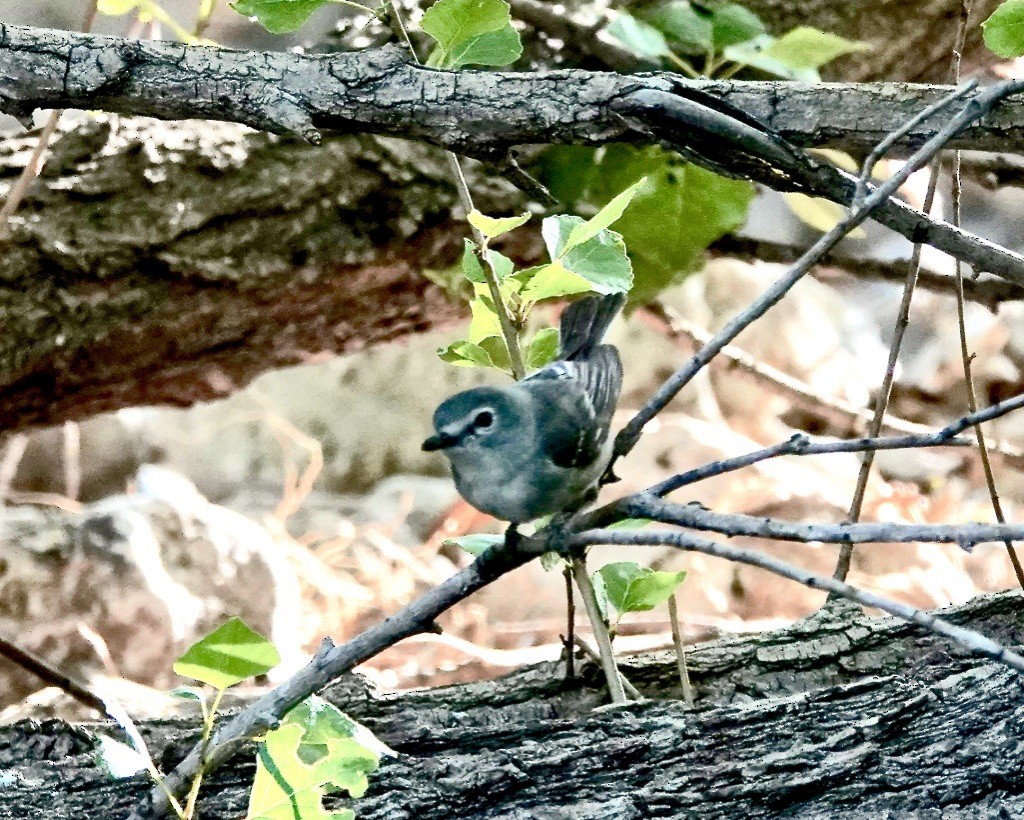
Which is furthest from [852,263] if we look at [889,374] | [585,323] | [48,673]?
[48,673]

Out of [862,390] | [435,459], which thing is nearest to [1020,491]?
[862,390]

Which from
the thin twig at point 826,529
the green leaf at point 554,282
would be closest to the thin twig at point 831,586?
the thin twig at point 826,529

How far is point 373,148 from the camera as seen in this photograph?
2154mm

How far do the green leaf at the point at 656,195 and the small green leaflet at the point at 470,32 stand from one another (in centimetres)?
64

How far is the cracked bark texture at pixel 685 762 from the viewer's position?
3.98 feet

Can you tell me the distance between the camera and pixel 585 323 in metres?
1.57

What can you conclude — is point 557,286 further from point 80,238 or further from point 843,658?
point 80,238

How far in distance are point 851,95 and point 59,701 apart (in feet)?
7.45

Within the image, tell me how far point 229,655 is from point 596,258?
23.4 inches

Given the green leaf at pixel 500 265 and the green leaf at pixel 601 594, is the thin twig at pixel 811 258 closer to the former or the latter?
the green leaf at pixel 500 265

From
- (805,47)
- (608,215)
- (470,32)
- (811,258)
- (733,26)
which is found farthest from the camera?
(733,26)

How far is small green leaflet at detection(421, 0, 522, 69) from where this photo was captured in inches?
49.7

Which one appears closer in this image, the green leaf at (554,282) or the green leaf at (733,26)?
the green leaf at (554,282)

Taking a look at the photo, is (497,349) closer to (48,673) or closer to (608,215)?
(608,215)
